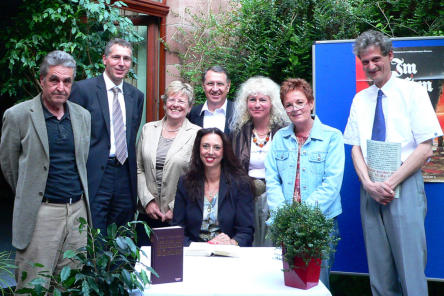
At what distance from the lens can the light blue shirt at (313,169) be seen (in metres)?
3.29

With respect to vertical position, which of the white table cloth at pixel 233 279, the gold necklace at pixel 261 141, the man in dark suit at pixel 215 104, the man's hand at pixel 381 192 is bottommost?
the white table cloth at pixel 233 279

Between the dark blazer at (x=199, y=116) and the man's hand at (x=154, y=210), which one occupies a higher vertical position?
the dark blazer at (x=199, y=116)

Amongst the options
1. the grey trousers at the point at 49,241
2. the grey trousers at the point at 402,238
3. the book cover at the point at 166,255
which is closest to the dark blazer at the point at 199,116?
the grey trousers at the point at 402,238

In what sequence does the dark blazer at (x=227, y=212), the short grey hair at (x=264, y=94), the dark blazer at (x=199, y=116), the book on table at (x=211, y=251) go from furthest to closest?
the dark blazer at (x=199, y=116), the short grey hair at (x=264, y=94), the dark blazer at (x=227, y=212), the book on table at (x=211, y=251)

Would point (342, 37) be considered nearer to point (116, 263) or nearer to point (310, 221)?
point (310, 221)

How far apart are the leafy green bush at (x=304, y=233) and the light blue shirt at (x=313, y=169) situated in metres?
0.91

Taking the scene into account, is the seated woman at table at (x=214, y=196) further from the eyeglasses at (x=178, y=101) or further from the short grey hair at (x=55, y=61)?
the short grey hair at (x=55, y=61)

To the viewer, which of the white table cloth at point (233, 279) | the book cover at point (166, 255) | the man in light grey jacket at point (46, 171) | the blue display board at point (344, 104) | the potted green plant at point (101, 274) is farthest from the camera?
the blue display board at point (344, 104)

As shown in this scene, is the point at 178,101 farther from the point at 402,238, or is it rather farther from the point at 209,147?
the point at 402,238

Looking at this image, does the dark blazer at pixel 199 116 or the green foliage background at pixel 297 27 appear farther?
the green foliage background at pixel 297 27

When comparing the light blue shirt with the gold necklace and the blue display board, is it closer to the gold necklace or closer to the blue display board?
the gold necklace

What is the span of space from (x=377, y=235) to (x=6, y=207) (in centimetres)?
682

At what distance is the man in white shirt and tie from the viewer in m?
3.16

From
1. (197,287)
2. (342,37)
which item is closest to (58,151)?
(197,287)
